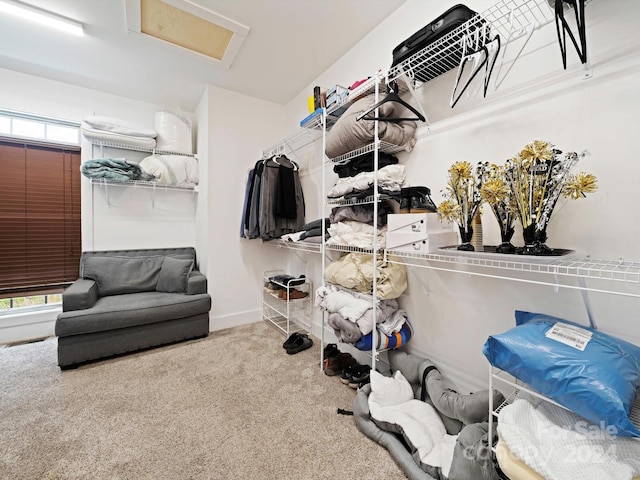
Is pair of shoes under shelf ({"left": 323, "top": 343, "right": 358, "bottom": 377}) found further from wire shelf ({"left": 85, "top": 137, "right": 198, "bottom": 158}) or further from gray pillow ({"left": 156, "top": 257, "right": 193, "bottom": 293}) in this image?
wire shelf ({"left": 85, "top": 137, "right": 198, "bottom": 158})

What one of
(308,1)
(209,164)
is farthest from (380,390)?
(209,164)

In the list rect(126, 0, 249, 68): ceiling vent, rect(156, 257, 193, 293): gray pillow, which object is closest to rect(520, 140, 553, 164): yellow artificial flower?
rect(126, 0, 249, 68): ceiling vent

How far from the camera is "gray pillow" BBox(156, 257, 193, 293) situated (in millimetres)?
2682

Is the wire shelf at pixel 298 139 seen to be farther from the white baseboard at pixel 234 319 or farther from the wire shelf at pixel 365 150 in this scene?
the white baseboard at pixel 234 319

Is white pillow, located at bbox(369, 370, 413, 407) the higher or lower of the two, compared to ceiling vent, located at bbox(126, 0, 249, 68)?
lower

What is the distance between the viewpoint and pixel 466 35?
3.99 feet

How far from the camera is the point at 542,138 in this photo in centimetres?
118

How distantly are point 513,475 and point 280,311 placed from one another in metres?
2.41

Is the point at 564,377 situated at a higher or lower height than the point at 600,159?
lower

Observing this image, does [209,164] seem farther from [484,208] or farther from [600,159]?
[600,159]

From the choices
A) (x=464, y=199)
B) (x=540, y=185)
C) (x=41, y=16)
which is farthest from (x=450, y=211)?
(x=41, y=16)

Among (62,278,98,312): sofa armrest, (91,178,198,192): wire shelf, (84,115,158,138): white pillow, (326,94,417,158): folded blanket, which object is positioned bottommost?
(62,278,98,312): sofa armrest

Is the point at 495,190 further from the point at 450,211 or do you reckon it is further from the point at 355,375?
the point at 355,375

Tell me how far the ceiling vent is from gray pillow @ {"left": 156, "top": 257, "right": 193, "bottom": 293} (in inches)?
77.8
